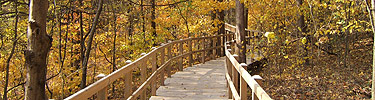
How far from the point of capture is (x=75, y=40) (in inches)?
677

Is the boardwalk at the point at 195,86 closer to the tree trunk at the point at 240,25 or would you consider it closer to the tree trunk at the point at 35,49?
the tree trunk at the point at 240,25

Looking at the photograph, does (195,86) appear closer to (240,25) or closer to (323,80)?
(240,25)

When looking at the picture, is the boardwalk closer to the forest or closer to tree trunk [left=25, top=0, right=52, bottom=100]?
the forest

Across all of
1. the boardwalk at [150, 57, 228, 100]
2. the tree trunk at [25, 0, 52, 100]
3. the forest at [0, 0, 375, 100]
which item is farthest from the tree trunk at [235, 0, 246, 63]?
the tree trunk at [25, 0, 52, 100]

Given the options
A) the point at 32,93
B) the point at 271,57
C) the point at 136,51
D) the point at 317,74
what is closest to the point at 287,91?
the point at 271,57

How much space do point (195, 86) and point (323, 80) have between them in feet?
20.8

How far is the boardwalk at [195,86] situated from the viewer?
760cm

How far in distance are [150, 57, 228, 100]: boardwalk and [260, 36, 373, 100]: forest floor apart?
2551 millimetres

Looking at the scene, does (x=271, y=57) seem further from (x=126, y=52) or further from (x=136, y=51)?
(x=126, y=52)

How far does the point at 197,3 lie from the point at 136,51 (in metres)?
3.85

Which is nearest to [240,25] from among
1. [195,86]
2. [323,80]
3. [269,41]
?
[195,86]

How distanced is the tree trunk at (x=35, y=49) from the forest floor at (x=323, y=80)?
8441mm

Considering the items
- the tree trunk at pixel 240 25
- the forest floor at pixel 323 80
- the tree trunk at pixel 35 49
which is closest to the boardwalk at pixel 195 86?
→ the tree trunk at pixel 240 25

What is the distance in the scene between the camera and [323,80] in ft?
41.9
